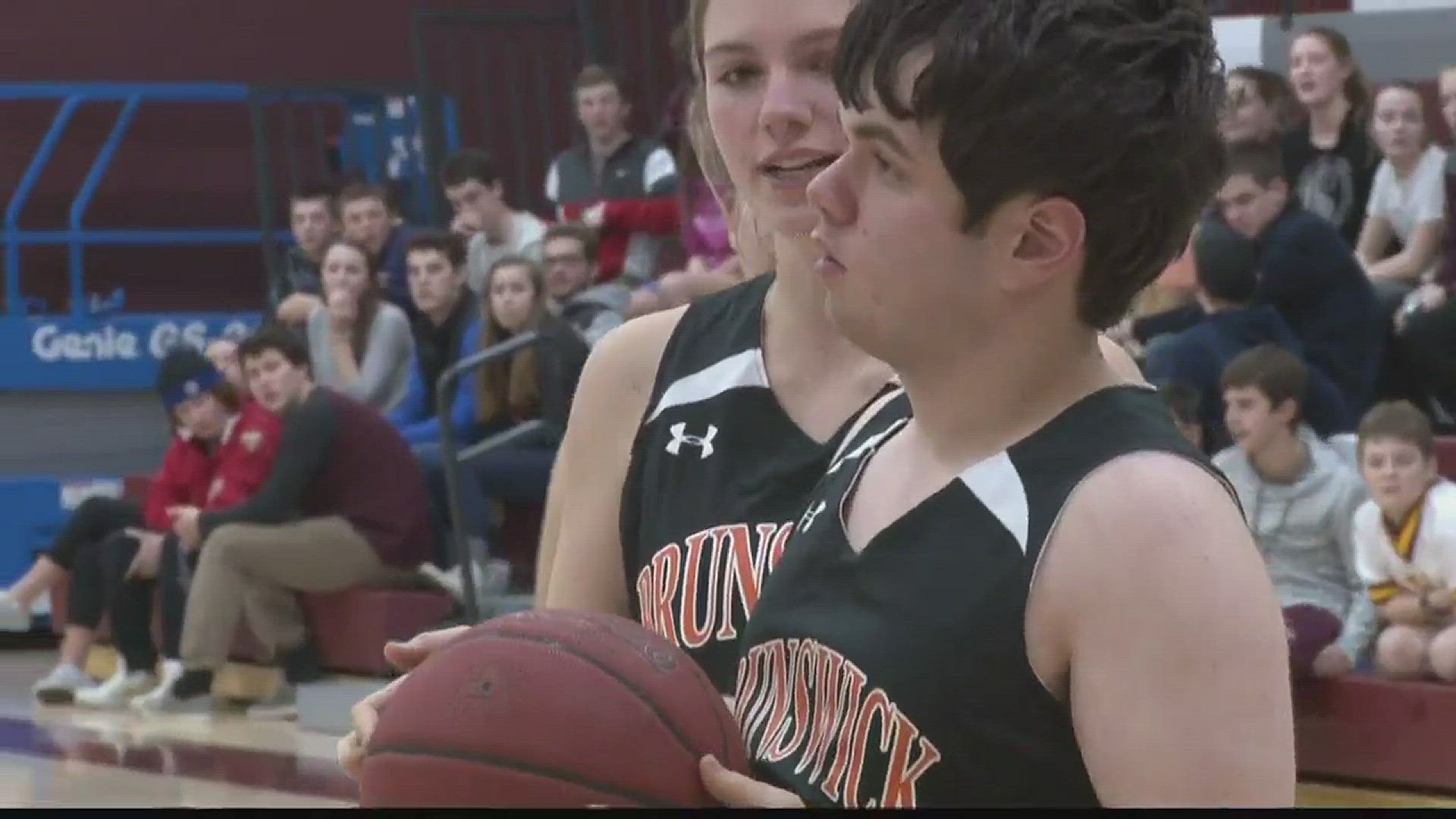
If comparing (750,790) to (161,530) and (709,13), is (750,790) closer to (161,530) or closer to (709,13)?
(709,13)

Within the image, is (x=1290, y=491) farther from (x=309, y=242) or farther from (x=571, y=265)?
(x=309, y=242)

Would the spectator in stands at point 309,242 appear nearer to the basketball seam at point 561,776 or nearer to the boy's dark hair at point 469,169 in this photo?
the boy's dark hair at point 469,169

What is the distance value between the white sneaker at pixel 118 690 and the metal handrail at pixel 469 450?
60.0 inches

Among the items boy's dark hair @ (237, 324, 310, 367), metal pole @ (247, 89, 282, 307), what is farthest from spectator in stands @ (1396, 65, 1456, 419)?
metal pole @ (247, 89, 282, 307)

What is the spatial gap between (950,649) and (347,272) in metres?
8.14

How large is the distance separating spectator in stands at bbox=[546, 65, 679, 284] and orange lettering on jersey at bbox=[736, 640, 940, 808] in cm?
740

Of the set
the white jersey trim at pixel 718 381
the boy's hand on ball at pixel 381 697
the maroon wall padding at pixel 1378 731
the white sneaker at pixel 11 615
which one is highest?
the white jersey trim at pixel 718 381

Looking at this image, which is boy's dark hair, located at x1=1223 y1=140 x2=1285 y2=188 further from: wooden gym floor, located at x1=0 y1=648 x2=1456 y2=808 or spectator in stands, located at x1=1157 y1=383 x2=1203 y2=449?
wooden gym floor, located at x1=0 y1=648 x2=1456 y2=808

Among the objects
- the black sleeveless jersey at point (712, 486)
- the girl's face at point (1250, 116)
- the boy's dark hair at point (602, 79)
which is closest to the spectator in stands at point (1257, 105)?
the girl's face at point (1250, 116)

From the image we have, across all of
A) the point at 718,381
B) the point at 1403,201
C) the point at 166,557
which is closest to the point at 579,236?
the point at 166,557

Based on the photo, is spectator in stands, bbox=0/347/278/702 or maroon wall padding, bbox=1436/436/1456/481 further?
spectator in stands, bbox=0/347/278/702

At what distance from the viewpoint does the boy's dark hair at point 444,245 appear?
9242 millimetres

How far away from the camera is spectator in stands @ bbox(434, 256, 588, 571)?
26.1ft

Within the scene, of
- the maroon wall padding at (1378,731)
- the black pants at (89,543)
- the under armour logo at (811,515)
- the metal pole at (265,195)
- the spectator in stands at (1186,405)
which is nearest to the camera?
the under armour logo at (811,515)
